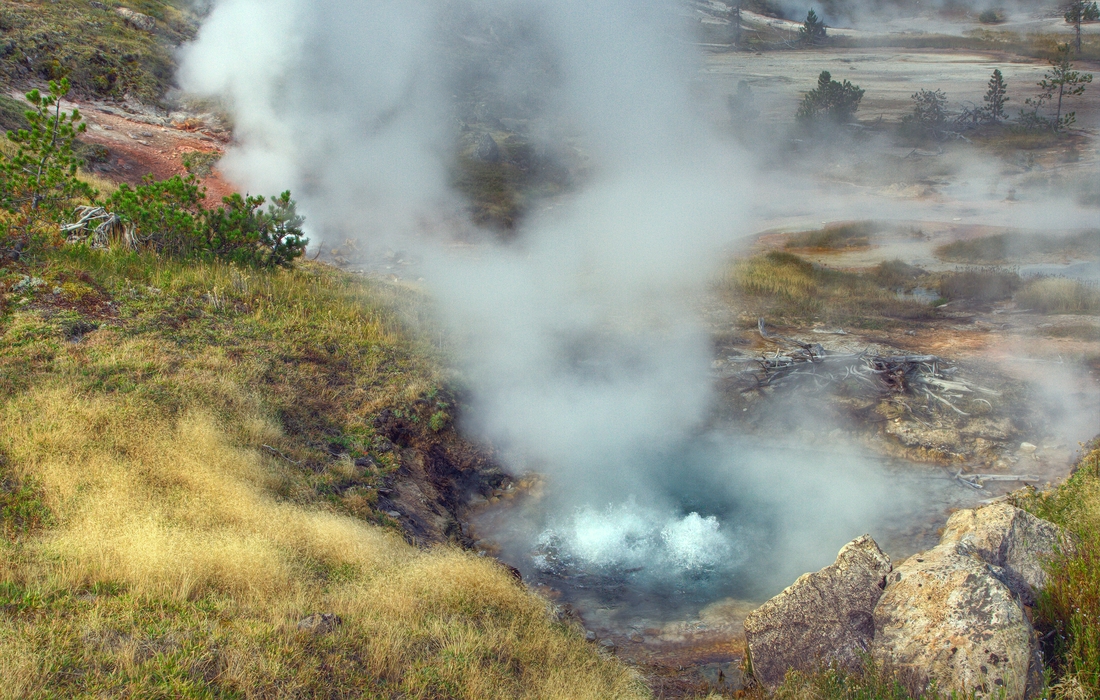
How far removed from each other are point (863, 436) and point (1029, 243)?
8703mm

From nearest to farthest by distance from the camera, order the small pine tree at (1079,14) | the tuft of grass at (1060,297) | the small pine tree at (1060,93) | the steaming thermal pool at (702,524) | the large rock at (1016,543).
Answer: the large rock at (1016,543) → the steaming thermal pool at (702,524) → the tuft of grass at (1060,297) → the small pine tree at (1060,93) → the small pine tree at (1079,14)

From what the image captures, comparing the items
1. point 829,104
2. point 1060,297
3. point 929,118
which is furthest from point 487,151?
point 929,118

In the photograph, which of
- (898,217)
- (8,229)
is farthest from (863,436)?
(898,217)

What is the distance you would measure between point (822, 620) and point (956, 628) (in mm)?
616

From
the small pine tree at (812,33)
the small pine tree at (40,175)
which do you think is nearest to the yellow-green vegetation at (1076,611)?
the small pine tree at (40,175)

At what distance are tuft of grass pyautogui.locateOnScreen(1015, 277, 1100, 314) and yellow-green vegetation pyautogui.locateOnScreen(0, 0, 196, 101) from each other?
18.1 meters

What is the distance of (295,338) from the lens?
22.6ft

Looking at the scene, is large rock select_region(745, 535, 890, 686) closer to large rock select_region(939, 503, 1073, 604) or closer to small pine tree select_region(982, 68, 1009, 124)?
large rock select_region(939, 503, 1073, 604)

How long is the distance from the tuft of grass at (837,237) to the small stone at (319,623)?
12.2m

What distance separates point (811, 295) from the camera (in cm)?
1062

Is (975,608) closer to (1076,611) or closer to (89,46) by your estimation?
(1076,611)

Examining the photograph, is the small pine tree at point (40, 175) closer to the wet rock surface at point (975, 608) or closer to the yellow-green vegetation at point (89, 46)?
the wet rock surface at point (975, 608)

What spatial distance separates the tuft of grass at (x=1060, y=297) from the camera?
9375 mm

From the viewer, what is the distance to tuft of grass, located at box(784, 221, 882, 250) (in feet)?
44.9
